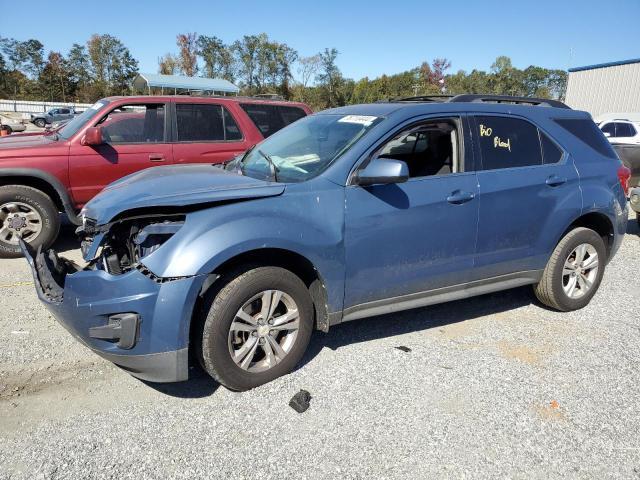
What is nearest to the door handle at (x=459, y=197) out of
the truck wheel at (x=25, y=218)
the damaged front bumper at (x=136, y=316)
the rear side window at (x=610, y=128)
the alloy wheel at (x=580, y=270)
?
the alloy wheel at (x=580, y=270)

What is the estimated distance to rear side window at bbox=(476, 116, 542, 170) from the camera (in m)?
3.92

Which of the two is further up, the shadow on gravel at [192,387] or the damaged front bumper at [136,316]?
the damaged front bumper at [136,316]

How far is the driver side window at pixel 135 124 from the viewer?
6.25 m

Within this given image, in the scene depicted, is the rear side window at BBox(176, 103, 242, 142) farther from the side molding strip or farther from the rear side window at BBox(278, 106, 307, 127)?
the side molding strip

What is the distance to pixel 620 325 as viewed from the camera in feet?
14.4

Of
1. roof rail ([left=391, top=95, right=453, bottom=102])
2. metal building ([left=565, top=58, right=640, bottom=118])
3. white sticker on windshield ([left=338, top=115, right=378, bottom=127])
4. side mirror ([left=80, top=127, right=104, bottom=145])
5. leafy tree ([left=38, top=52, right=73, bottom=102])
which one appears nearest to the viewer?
white sticker on windshield ([left=338, top=115, right=378, bottom=127])

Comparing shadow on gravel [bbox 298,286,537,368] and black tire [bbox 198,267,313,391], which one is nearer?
black tire [bbox 198,267,313,391]

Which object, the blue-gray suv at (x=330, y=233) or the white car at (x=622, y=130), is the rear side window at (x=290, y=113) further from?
the white car at (x=622, y=130)

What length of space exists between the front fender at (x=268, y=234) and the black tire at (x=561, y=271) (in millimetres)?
2176

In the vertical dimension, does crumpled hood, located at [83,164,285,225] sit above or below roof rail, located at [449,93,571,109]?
below

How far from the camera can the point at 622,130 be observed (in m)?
15.3

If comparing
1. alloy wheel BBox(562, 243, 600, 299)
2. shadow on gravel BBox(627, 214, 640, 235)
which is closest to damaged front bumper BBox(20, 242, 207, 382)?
alloy wheel BBox(562, 243, 600, 299)

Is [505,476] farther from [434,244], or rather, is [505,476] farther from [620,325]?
[620,325]

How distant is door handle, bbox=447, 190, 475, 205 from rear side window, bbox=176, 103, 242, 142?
3994 mm
